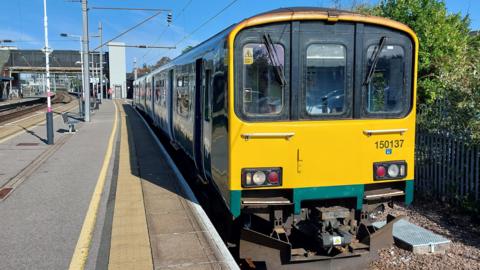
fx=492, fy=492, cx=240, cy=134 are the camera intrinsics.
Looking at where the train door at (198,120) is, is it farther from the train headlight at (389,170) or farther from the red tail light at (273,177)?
the train headlight at (389,170)

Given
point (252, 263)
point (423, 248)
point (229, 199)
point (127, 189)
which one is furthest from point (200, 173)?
point (423, 248)

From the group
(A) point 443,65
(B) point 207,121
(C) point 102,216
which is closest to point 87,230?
(C) point 102,216

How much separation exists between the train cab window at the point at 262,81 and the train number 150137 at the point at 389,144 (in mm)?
1223

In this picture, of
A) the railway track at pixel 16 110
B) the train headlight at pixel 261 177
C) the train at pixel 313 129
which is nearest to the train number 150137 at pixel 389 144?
the train at pixel 313 129

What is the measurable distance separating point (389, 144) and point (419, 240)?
1736 mm

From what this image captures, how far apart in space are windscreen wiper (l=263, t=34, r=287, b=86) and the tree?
13.6 ft

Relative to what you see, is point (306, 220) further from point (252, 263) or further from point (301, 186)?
point (252, 263)

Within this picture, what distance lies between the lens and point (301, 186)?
211 inches

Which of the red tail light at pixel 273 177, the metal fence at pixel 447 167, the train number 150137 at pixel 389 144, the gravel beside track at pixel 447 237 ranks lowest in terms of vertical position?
the gravel beside track at pixel 447 237

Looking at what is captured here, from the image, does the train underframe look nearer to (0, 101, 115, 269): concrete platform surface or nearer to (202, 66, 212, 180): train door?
(202, 66, 212, 180): train door

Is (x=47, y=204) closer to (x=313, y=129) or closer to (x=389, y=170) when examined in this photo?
(x=313, y=129)

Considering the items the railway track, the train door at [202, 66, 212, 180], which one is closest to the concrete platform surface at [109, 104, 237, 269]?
the train door at [202, 66, 212, 180]

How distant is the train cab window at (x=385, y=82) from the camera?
18.4ft

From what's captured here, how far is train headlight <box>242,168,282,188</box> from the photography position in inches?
206
